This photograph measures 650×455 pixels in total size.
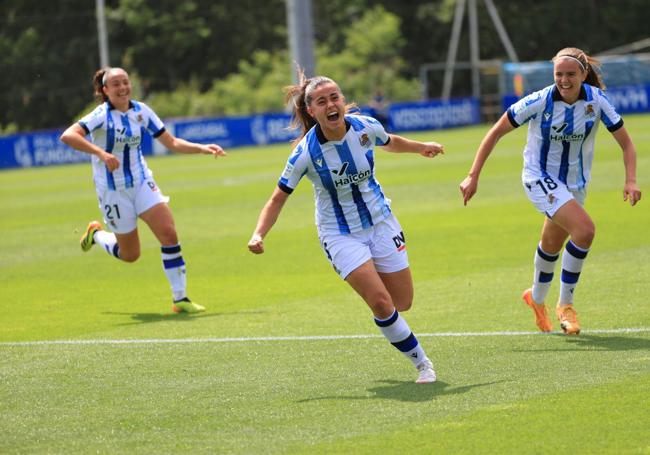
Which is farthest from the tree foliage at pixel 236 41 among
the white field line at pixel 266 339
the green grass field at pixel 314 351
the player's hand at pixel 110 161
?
the white field line at pixel 266 339

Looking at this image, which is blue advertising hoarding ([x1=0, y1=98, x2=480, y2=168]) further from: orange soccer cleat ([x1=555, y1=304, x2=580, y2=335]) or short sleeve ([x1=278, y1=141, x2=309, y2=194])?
short sleeve ([x1=278, y1=141, x2=309, y2=194])

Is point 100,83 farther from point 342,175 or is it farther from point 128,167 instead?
point 342,175

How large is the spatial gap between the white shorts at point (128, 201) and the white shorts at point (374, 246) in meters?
3.85

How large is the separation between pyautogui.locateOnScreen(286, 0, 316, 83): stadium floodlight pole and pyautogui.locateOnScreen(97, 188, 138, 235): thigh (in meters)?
27.1

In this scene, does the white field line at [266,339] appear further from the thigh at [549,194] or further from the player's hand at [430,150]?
the player's hand at [430,150]

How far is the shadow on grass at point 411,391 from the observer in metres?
7.12

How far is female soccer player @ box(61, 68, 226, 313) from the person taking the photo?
36.4ft

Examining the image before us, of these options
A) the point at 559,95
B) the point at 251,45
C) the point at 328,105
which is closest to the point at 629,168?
the point at 559,95

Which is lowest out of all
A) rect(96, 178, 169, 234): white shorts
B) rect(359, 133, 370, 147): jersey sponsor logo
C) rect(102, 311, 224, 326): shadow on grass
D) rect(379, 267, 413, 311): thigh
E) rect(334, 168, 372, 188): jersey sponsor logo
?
rect(102, 311, 224, 326): shadow on grass

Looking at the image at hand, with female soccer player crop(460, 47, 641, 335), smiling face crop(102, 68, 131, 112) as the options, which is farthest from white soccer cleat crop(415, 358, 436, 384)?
smiling face crop(102, 68, 131, 112)

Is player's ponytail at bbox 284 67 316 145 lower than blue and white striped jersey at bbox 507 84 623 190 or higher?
higher

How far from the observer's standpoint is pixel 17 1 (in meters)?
63.4

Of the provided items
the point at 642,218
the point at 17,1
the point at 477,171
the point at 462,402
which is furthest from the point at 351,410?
the point at 17,1

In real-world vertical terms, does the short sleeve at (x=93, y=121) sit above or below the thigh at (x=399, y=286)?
above
